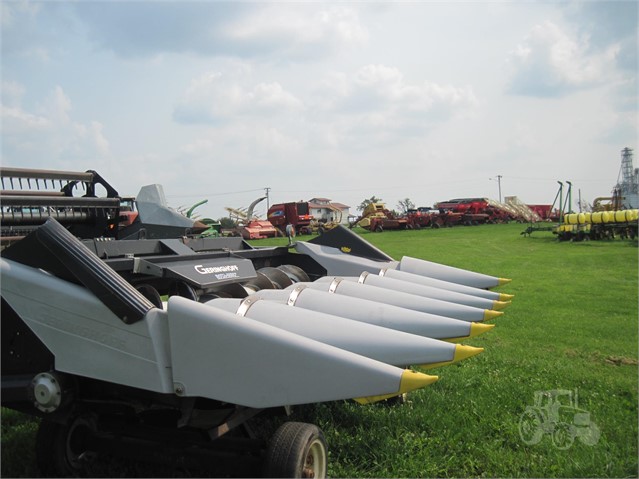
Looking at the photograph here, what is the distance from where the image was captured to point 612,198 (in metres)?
30.8

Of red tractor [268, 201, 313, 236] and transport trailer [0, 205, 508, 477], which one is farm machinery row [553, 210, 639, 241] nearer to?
red tractor [268, 201, 313, 236]

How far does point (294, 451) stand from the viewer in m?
2.81

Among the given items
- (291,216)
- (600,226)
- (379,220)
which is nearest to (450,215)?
(379,220)

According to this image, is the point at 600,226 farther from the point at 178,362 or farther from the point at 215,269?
the point at 178,362

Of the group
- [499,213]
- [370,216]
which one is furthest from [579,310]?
[499,213]

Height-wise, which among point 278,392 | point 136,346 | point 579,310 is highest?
point 136,346

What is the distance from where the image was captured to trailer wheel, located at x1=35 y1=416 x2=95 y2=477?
11.0ft

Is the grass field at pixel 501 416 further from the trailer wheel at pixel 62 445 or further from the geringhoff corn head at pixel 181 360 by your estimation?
the geringhoff corn head at pixel 181 360

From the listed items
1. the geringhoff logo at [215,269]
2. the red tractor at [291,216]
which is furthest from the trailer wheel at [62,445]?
the red tractor at [291,216]

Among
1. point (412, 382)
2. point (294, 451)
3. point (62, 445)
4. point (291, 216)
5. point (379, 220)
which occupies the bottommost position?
point (62, 445)

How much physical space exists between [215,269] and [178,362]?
1579 mm

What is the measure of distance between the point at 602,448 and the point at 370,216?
127 ft

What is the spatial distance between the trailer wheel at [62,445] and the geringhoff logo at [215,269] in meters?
1.23

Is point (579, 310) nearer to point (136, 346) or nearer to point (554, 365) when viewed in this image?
point (554, 365)
